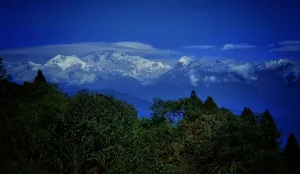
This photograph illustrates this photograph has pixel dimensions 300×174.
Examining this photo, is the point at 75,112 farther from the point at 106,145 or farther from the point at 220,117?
the point at 220,117

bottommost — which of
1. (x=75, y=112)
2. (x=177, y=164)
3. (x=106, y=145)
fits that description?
(x=177, y=164)

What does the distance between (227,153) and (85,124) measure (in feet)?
32.8

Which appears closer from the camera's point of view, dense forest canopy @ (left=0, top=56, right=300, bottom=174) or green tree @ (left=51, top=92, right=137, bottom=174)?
dense forest canopy @ (left=0, top=56, right=300, bottom=174)

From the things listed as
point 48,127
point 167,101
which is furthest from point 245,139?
point 167,101

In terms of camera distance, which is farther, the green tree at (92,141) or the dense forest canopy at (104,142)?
the green tree at (92,141)

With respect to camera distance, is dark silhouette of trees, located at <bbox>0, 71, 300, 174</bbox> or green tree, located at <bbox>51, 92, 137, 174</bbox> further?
green tree, located at <bbox>51, 92, 137, 174</bbox>

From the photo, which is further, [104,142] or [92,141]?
[104,142]

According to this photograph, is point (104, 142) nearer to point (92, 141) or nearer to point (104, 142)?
point (104, 142)

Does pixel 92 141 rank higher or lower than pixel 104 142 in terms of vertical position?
higher

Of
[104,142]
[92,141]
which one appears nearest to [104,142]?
[104,142]

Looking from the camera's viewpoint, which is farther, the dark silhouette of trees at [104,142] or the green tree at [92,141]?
the green tree at [92,141]

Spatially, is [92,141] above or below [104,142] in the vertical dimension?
above

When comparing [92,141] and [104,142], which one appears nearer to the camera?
[92,141]

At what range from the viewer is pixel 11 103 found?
1098 inches
